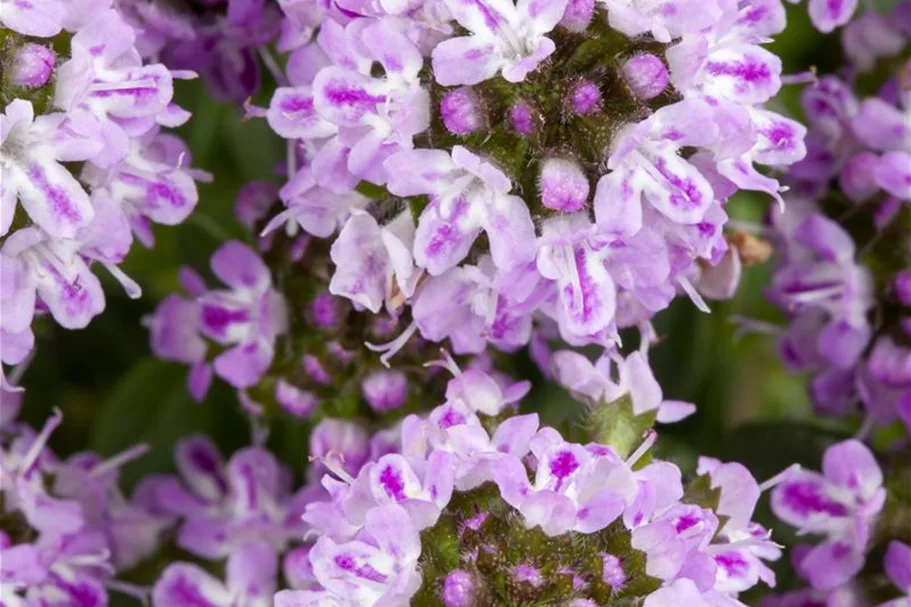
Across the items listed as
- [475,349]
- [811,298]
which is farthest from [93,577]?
[811,298]

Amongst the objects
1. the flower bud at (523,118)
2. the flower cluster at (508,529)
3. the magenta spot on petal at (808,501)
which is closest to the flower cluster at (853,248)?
the magenta spot on petal at (808,501)

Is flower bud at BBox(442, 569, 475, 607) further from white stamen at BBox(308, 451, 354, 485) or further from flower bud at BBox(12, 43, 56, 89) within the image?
flower bud at BBox(12, 43, 56, 89)

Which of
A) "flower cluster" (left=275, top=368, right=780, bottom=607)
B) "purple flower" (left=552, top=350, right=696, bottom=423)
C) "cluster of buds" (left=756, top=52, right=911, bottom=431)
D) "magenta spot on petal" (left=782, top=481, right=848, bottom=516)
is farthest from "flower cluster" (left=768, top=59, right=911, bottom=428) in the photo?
"flower cluster" (left=275, top=368, right=780, bottom=607)

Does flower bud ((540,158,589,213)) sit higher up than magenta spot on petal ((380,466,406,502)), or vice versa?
flower bud ((540,158,589,213))

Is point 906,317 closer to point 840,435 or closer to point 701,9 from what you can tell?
→ point 840,435

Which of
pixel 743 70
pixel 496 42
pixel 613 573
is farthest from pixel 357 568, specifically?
pixel 743 70

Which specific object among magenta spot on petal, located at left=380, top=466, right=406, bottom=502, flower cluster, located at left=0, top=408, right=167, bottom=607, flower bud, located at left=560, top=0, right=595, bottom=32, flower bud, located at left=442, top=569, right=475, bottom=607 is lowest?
flower cluster, located at left=0, top=408, right=167, bottom=607
